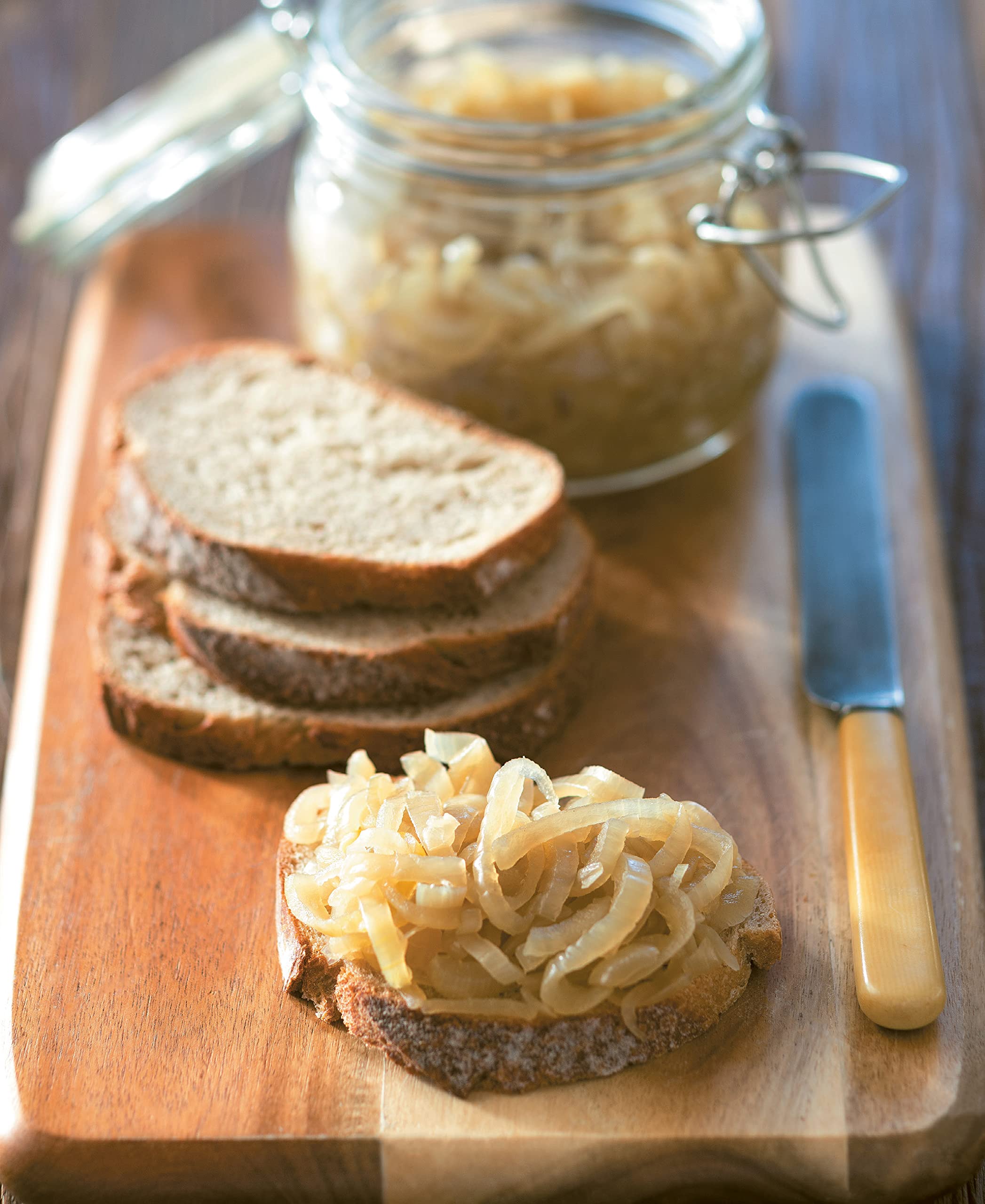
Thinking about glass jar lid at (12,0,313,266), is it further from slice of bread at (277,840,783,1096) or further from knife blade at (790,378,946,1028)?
slice of bread at (277,840,783,1096)

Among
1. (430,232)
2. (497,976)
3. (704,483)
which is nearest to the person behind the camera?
(497,976)

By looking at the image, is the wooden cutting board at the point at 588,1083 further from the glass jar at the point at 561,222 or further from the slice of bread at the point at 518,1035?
the glass jar at the point at 561,222

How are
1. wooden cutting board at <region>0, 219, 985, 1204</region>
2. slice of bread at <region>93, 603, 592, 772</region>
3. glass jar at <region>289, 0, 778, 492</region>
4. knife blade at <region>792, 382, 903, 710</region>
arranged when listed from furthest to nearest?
glass jar at <region>289, 0, 778, 492</region>
knife blade at <region>792, 382, 903, 710</region>
slice of bread at <region>93, 603, 592, 772</region>
wooden cutting board at <region>0, 219, 985, 1204</region>

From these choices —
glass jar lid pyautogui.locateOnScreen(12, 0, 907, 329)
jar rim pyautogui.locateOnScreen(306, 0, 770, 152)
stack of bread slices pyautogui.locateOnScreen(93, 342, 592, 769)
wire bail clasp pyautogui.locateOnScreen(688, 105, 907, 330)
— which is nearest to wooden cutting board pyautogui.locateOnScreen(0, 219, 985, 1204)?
stack of bread slices pyautogui.locateOnScreen(93, 342, 592, 769)

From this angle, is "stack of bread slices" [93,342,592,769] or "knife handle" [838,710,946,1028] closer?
Answer: "knife handle" [838,710,946,1028]

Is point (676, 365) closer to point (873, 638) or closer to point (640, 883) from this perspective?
point (873, 638)

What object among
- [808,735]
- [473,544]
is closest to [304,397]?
[473,544]

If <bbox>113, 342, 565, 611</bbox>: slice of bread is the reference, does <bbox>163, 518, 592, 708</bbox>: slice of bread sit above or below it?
below
